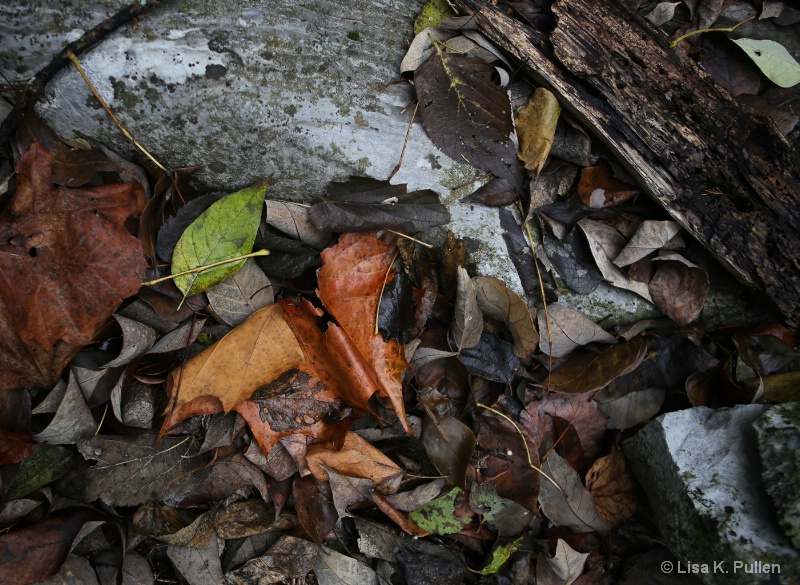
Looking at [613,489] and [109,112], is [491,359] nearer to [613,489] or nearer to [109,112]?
[613,489]

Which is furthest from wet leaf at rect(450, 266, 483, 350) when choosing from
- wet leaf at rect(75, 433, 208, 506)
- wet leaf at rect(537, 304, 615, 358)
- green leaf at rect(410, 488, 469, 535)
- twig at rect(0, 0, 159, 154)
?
twig at rect(0, 0, 159, 154)

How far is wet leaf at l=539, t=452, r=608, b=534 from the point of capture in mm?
2020

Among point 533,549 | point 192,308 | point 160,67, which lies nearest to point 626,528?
point 533,549


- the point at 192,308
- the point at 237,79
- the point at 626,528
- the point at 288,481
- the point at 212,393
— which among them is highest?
the point at 237,79

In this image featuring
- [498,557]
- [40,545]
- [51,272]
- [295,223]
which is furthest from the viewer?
[498,557]

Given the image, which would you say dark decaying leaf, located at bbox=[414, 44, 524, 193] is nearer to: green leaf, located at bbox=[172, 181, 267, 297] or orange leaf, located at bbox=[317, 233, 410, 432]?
orange leaf, located at bbox=[317, 233, 410, 432]

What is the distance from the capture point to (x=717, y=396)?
215cm

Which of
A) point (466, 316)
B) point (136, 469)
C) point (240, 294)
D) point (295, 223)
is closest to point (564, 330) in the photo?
point (466, 316)

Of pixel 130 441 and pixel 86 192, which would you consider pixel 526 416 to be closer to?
pixel 130 441

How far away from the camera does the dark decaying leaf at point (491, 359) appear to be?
1.93 metres

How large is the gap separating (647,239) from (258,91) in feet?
4.76

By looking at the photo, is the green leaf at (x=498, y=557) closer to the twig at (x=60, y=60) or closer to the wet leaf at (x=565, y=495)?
the wet leaf at (x=565, y=495)

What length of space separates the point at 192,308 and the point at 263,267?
27 cm

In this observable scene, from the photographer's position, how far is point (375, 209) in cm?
186
